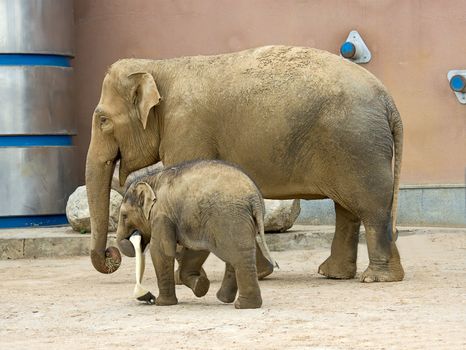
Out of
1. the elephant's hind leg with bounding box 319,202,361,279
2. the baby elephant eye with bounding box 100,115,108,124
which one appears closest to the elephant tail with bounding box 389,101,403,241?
the elephant's hind leg with bounding box 319,202,361,279

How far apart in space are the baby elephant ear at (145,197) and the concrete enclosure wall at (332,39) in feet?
17.7

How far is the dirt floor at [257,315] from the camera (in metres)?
6.66

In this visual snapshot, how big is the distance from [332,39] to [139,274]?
588 centimetres

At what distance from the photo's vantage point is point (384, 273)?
30.2 feet

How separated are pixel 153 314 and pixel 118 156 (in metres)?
2.33

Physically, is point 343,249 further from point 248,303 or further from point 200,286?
point 248,303

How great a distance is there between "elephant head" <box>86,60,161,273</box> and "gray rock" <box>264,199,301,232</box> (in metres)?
2.62

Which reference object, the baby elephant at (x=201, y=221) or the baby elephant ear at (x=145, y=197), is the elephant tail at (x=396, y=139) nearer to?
the baby elephant at (x=201, y=221)

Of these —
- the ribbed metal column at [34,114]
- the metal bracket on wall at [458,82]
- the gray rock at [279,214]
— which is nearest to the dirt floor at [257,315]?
the gray rock at [279,214]

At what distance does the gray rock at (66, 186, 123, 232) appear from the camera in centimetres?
1277

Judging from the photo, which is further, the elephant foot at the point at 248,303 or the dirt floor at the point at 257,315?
the elephant foot at the point at 248,303

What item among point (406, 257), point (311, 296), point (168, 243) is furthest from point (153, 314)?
point (406, 257)

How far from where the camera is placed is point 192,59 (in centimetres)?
982

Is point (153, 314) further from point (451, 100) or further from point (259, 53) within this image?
point (451, 100)
